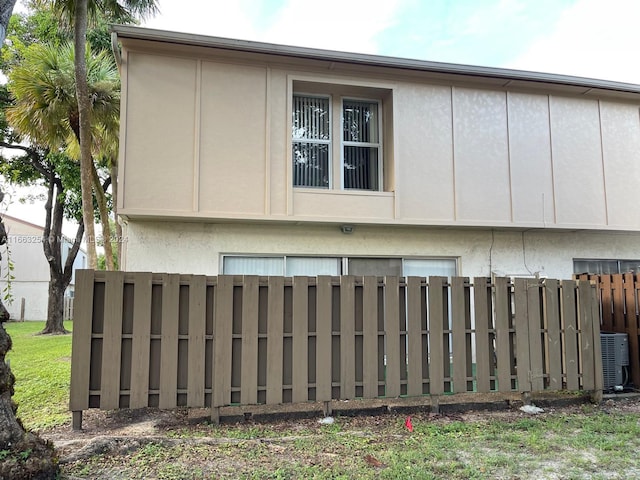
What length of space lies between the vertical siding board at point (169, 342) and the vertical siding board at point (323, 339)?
1.59 meters

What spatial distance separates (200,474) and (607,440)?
13.0 ft

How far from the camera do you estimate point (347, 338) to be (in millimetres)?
5328

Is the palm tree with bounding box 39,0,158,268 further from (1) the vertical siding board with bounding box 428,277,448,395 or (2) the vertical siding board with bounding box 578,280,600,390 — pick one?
(2) the vertical siding board with bounding box 578,280,600,390

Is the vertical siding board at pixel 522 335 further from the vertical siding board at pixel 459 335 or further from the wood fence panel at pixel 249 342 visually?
the wood fence panel at pixel 249 342

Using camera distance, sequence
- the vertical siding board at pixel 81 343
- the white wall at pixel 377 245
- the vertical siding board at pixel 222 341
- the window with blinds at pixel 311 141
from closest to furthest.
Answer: the vertical siding board at pixel 81 343, the vertical siding board at pixel 222 341, the white wall at pixel 377 245, the window with blinds at pixel 311 141

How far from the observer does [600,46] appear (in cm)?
1440

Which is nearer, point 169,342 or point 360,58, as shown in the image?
point 169,342

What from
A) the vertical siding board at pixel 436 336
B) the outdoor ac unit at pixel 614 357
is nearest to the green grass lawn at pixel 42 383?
the vertical siding board at pixel 436 336

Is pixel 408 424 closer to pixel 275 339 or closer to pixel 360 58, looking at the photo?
pixel 275 339

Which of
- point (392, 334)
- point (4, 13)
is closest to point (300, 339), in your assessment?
point (392, 334)

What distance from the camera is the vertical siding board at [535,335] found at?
5699mm

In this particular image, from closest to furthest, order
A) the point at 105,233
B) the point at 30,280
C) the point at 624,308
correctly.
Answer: the point at 624,308 < the point at 105,233 < the point at 30,280

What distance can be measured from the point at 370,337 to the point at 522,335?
2.02m

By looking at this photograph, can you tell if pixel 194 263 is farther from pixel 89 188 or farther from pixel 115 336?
Answer: pixel 89 188
